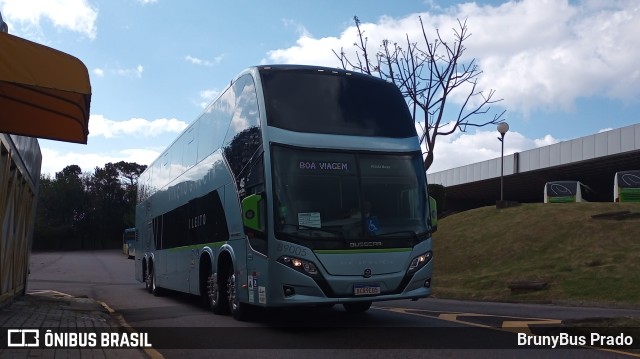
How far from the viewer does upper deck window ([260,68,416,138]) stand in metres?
10.1

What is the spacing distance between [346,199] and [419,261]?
1.56 meters

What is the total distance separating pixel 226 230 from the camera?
1159 cm

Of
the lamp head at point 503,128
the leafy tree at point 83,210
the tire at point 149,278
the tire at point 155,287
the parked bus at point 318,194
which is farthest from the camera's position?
the leafy tree at point 83,210

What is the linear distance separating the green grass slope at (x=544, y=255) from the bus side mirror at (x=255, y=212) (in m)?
10.2

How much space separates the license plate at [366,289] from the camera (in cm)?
941

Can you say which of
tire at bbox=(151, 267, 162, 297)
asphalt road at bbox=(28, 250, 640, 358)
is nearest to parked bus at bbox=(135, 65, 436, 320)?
asphalt road at bbox=(28, 250, 640, 358)

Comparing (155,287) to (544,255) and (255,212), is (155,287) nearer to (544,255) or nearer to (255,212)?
(255,212)

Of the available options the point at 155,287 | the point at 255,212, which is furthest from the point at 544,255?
the point at 255,212

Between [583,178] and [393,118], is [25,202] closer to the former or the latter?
[393,118]

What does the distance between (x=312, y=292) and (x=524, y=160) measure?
134 ft

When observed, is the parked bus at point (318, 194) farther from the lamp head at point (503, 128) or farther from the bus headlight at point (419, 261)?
the lamp head at point (503, 128)

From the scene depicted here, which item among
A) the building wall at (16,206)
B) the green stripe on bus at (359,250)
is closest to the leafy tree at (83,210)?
the building wall at (16,206)

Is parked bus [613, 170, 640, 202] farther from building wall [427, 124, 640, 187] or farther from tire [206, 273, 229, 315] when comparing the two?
tire [206, 273, 229, 315]

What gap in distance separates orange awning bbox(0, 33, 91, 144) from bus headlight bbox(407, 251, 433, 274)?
5366mm
